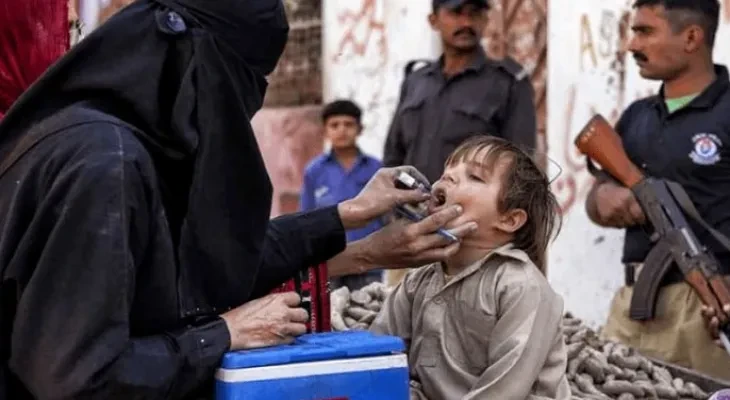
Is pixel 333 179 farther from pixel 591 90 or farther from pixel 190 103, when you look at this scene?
pixel 190 103

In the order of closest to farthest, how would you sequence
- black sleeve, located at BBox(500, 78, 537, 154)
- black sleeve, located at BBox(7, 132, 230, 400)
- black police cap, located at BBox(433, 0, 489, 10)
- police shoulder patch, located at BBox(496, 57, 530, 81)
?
black sleeve, located at BBox(7, 132, 230, 400)
black sleeve, located at BBox(500, 78, 537, 154)
police shoulder patch, located at BBox(496, 57, 530, 81)
black police cap, located at BBox(433, 0, 489, 10)

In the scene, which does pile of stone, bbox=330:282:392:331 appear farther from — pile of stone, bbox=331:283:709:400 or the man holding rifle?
the man holding rifle

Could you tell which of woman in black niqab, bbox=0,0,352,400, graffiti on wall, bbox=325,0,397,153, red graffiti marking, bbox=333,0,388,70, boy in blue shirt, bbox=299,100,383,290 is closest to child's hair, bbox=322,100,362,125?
boy in blue shirt, bbox=299,100,383,290

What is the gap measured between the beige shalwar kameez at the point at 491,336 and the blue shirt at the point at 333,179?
444cm

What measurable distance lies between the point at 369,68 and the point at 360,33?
28 cm

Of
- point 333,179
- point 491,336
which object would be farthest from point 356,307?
point 333,179

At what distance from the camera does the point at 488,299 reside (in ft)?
11.6

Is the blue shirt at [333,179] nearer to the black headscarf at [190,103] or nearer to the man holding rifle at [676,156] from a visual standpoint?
the man holding rifle at [676,156]

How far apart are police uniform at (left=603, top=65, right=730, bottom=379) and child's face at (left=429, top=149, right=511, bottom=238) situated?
2040 millimetres

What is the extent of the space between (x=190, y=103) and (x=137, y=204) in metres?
0.25

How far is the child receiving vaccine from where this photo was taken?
3.41 meters

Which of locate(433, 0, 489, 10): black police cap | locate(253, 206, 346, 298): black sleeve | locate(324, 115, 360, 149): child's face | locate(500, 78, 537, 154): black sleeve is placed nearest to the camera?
locate(253, 206, 346, 298): black sleeve

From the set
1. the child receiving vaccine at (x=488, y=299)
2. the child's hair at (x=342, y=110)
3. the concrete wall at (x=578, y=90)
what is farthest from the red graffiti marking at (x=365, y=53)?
the child receiving vaccine at (x=488, y=299)

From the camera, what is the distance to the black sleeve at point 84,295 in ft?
8.87
